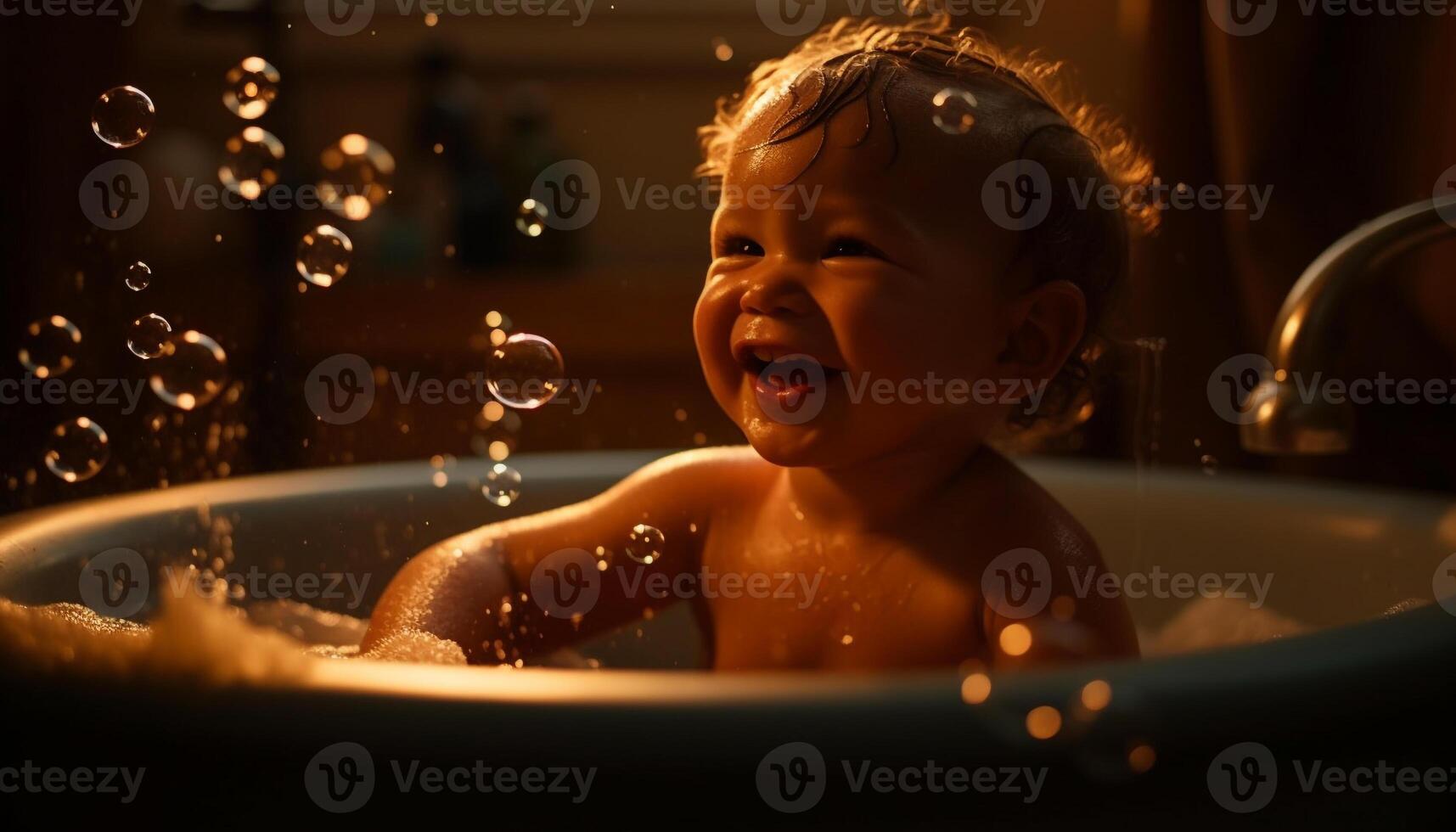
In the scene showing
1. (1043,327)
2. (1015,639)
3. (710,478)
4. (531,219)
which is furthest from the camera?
(531,219)

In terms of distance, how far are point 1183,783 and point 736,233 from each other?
46 cm

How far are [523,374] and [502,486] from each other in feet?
0.63

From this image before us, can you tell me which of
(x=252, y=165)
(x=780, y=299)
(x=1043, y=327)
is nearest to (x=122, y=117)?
(x=252, y=165)

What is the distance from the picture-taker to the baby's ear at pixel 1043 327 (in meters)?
0.79

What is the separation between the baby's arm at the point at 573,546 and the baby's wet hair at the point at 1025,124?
0.21 m

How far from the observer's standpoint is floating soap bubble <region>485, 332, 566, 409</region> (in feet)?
3.08

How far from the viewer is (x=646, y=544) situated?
89cm

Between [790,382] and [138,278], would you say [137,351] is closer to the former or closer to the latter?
[138,278]

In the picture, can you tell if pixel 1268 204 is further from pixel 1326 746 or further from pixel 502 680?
pixel 502 680

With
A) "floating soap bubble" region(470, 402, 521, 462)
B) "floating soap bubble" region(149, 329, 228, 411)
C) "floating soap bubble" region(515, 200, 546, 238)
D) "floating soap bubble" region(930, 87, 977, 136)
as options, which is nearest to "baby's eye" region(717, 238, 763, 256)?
"floating soap bubble" region(930, 87, 977, 136)

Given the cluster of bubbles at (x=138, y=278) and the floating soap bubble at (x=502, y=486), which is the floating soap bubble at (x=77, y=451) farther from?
the floating soap bubble at (x=502, y=486)

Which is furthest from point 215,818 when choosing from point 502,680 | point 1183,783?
point 1183,783

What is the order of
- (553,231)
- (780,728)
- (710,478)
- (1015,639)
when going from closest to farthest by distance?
(780,728)
(1015,639)
(710,478)
(553,231)

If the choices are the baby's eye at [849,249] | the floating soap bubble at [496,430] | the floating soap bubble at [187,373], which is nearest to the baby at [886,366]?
the baby's eye at [849,249]
